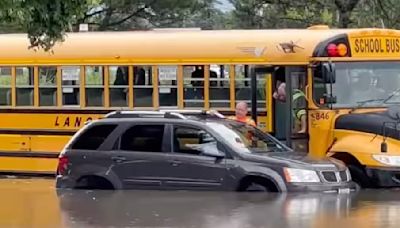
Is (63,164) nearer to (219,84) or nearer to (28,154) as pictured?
(219,84)

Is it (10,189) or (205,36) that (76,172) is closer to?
(10,189)

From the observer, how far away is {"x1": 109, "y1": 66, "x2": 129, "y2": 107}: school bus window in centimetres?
1744

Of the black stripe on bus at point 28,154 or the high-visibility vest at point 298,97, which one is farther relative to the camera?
the black stripe on bus at point 28,154

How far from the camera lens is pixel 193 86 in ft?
55.5

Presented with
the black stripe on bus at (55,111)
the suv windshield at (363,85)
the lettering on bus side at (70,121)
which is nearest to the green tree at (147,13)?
the black stripe on bus at (55,111)

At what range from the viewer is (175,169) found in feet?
43.0

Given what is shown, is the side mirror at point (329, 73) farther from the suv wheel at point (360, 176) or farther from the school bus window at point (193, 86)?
the school bus window at point (193, 86)

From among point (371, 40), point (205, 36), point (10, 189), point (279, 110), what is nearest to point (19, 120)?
point (10, 189)

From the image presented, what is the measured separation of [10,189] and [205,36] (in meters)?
4.45

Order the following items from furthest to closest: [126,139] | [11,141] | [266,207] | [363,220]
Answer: [11,141] < [126,139] < [266,207] < [363,220]

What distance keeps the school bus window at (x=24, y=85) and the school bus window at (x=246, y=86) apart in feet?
13.7

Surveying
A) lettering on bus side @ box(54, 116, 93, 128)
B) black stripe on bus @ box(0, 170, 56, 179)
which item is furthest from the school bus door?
black stripe on bus @ box(0, 170, 56, 179)

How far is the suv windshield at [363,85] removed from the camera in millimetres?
15312

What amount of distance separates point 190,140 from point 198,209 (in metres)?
1.81
